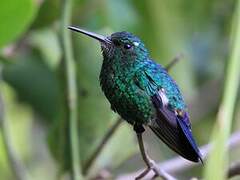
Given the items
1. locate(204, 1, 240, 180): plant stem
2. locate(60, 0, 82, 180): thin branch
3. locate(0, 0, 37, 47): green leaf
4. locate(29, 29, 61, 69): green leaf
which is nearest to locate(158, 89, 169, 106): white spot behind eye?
locate(204, 1, 240, 180): plant stem

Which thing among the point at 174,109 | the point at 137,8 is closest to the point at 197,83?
the point at 137,8

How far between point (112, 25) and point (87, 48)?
0.29 metres

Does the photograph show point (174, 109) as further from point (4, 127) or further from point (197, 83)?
point (197, 83)

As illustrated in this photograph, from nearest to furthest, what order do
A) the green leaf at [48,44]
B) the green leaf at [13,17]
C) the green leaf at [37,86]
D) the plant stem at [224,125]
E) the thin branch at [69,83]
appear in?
1. the plant stem at [224,125]
2. the thin branch at [69,83]
3. the green leaf at [13,17]
4. the green leaf at [48,44]
5. the green leaf at [37,86]

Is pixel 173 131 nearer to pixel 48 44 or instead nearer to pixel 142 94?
pixel 142 94

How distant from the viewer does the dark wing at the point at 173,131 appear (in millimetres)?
817

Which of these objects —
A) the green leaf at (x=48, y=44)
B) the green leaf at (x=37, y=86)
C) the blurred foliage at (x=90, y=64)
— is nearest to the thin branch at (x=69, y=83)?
the blurred foliage at (x=90, y=64)

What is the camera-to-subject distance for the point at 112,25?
1982mm

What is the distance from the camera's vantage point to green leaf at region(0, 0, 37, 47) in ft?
4.99

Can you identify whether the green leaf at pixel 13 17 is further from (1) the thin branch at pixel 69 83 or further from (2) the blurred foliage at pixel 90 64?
(1) the thin branch at pixel 69 83

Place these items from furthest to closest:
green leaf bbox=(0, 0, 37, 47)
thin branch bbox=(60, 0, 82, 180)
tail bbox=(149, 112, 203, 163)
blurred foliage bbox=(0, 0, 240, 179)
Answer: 1. blurred foliage bbox=(0, 0, 240, 179)
2. green leaf bbox=(0, 0, 37, 47)
3. thin branch bbox=(60, 0, 82, 180)
4. tail bbox=(149, 112, 203, 163)

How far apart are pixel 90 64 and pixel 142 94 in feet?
2.89

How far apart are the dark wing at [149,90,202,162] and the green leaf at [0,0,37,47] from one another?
0.75 metres

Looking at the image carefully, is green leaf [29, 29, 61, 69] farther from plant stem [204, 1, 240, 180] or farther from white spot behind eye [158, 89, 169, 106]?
plant stem [204, 1, 240, 180]
